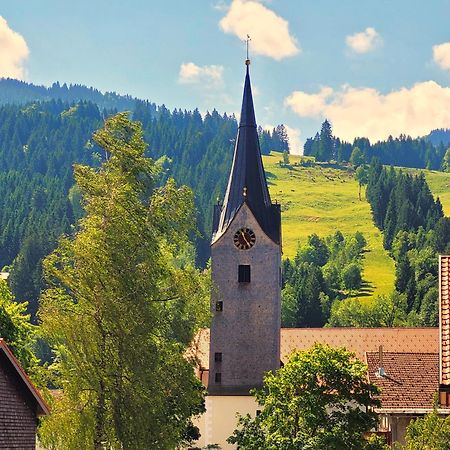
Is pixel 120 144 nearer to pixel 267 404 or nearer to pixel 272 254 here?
pixel 267 404

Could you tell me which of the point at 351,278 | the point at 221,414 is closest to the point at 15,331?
the point at 221,414

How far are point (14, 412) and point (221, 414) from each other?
41868 millimetres

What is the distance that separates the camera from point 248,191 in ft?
239

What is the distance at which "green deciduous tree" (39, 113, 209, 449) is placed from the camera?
39.2 m

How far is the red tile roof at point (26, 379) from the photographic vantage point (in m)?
29.3

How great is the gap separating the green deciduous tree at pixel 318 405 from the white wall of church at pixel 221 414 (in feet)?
84.7

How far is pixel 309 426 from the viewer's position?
4359cm

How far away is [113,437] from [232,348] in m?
33.2

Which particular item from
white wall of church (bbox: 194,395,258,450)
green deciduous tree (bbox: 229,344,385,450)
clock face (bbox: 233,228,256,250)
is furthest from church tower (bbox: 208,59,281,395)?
green deciduous tree (bbox: 229,344,385,450)

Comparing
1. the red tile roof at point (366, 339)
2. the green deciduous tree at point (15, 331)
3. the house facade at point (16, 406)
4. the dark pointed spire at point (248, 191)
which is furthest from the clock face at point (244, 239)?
the house facade at point (16, 406)

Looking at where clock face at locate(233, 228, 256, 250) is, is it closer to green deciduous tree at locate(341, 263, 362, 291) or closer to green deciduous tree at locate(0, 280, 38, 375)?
green deciduous tree at locate(0, 280, 38, 375)

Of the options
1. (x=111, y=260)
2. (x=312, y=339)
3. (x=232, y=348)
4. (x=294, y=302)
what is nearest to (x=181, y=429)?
(x=111, y=260)

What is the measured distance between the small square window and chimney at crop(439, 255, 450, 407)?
125 ft

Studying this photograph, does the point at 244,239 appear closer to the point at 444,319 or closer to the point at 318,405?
the point at 318,405
